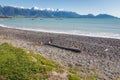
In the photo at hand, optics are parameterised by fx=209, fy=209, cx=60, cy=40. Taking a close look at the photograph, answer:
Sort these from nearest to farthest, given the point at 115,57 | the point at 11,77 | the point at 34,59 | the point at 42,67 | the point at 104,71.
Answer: the point at 11,77 < the point at 42,67 < the point at 34,59 < the point at 104,71 < the point at 115,57

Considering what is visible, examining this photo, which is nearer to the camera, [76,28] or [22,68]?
[22,68]

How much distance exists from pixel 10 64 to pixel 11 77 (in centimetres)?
107

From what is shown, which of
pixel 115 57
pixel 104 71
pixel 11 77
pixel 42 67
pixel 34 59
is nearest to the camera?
pixel 11 77

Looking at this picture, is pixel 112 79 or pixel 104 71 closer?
pixel 112 79

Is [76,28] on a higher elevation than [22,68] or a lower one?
lower

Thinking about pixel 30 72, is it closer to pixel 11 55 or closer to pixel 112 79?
pixel 11 55

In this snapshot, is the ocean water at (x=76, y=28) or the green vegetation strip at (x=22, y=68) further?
the ocean water at (x=76, y=28)

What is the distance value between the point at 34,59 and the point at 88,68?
14.3 ft

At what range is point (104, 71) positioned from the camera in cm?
1408

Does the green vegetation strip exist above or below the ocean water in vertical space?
above

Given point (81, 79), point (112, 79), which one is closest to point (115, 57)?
point (112, 79)

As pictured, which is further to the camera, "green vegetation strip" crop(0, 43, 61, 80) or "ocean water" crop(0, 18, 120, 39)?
"ocean water" crop(0, 18, 120, 39)

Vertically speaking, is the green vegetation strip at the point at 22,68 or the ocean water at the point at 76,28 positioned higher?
the green vegetation strip at the point at 22,68

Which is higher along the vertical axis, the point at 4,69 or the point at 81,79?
the point at 4,69
